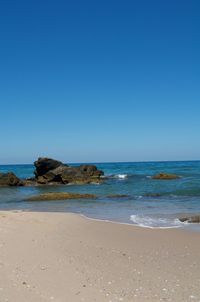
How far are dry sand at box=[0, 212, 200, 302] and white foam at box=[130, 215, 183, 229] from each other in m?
1.23

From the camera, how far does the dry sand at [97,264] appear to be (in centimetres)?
651

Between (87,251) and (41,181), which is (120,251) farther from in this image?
(41,181)

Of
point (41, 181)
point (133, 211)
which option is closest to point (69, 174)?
point (41, 181)

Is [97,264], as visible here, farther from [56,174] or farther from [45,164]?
[45,164]

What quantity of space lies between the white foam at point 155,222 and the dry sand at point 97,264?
123 centimetres

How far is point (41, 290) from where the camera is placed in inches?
258

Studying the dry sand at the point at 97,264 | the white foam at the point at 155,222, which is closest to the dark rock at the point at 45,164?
the white foam at the point at 155,222

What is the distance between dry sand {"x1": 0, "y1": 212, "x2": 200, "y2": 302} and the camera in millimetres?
6512

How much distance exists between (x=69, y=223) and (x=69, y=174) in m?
32.1

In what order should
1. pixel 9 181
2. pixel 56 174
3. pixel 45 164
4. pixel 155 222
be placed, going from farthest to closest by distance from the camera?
pixel 45 164 < pixel 56 174 < pixel 9 181 < pixel 155 222

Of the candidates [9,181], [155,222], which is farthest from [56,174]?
[155,222]

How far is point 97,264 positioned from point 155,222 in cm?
721

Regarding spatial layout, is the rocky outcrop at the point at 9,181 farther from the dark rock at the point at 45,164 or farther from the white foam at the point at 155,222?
the white foam at the point at 155,222

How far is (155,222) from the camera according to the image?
15305 millimetres
